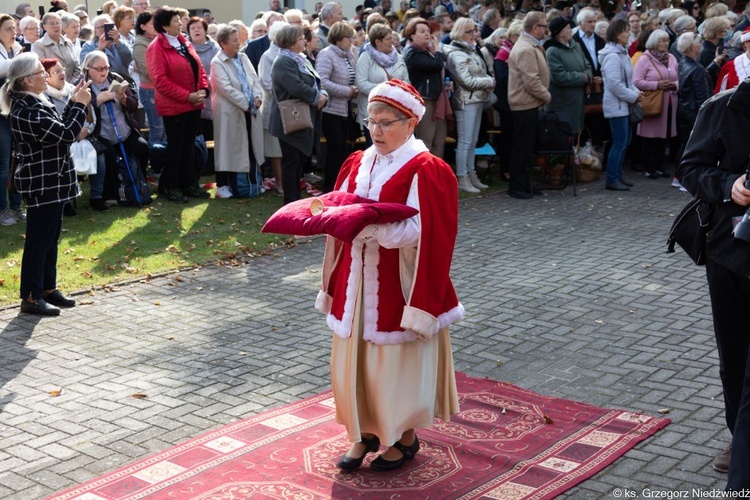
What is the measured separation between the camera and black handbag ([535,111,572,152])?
13266mm

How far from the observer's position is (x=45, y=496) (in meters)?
5.01

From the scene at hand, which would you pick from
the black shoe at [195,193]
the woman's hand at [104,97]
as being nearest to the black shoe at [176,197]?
the black shoe at [195,193]

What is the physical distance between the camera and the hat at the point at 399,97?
5160mm

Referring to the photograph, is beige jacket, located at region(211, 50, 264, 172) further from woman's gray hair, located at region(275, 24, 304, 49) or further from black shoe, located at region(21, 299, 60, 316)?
black shoe, located at region(21, 299, 60, 316)

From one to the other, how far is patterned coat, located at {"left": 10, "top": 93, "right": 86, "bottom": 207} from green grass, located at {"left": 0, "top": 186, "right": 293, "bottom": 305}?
3.59 ft

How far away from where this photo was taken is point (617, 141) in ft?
44.8

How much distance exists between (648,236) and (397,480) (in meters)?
6.58

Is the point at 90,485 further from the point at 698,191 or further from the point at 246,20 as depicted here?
the point at 246,20

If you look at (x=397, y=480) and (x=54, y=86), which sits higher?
(x=54, y=86)

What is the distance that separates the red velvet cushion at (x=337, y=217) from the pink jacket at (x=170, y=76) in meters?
7.20

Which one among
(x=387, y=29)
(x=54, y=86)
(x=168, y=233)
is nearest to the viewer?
(x=54, y=86)

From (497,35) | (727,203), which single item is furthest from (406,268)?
(497,35)

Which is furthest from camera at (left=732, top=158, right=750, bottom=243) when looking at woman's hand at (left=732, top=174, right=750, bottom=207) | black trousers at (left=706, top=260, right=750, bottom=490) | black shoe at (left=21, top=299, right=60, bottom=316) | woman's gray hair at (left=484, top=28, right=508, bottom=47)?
woman's gray hair at (left=484, top=28, right=508, bottom=47)

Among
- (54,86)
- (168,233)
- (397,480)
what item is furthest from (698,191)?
(168,233)
